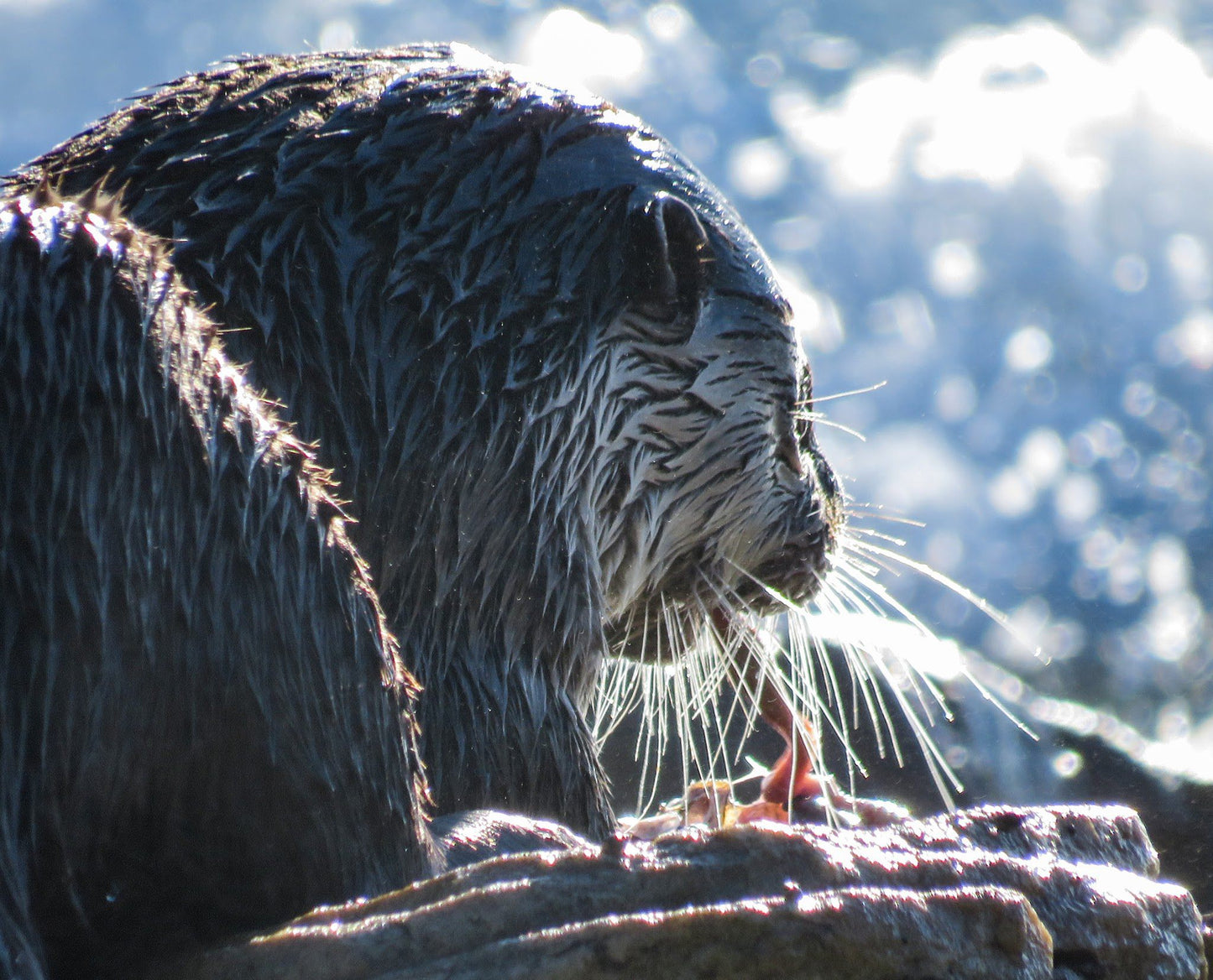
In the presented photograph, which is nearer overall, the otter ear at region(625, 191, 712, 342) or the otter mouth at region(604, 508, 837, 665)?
the otter ear at region(625, 191, 712, 342)

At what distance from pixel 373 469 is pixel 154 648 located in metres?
0.76

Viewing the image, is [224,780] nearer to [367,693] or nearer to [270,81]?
[367,693]

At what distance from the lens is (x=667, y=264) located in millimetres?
2316

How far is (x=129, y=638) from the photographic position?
1.26 metres

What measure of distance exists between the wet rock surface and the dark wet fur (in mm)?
86

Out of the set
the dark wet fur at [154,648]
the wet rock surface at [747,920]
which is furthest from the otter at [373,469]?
the wet rock surface at [747,920]

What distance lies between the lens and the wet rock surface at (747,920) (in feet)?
4.03

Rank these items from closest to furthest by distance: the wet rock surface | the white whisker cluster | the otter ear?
the wet rock surface < the otter ear < the white whisker cluster

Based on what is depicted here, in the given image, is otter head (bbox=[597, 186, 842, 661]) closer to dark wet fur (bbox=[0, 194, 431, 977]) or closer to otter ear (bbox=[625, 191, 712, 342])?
otter ear (bbox=[625, 191, 712, 342])

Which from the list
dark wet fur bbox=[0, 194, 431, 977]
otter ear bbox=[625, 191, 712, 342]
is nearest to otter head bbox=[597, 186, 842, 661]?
otter ear bbox=[625, 191, 712, 342]

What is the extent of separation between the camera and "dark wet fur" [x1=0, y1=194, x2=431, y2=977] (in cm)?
124

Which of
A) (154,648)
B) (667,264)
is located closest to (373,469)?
(667,264)

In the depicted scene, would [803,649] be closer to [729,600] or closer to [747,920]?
[729,600]

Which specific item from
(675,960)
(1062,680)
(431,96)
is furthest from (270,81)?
(1062,680)
